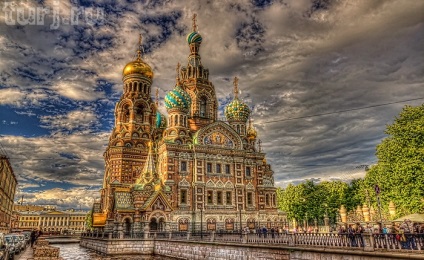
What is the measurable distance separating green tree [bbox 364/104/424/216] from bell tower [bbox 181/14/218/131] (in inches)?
841

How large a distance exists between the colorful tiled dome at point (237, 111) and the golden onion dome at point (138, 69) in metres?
12.5

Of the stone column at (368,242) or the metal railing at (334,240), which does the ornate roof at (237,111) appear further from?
the stone column at (368,242)

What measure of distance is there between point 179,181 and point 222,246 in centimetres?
1628

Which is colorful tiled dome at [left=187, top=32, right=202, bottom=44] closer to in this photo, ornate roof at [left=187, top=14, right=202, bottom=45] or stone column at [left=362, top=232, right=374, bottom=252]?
ornate roof at [left=187, top=14, right=202, bottom=45]

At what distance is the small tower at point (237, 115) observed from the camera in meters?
43.1

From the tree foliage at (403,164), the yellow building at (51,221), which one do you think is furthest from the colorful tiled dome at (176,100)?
the yellow building at (51,221)

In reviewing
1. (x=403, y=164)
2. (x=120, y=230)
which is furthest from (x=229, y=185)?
(x=403, y=164)

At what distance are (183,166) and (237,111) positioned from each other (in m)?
11.2

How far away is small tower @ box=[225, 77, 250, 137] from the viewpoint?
43.1m

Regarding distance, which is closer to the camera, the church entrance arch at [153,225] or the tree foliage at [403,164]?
the tree foliage at [403,164]

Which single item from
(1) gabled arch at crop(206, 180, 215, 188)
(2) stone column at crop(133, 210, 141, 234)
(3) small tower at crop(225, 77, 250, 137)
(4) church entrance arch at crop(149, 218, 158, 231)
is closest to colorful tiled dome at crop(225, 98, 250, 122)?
(3) small tower at crop(225, 77, 250, 137)

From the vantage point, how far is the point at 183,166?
3725cm

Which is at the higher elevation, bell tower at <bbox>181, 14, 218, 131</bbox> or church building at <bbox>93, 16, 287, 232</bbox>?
bell tower at <bbox>181, 14, 218, 131</bbox>

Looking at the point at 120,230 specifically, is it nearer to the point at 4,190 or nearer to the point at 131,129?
the point at 131,129
